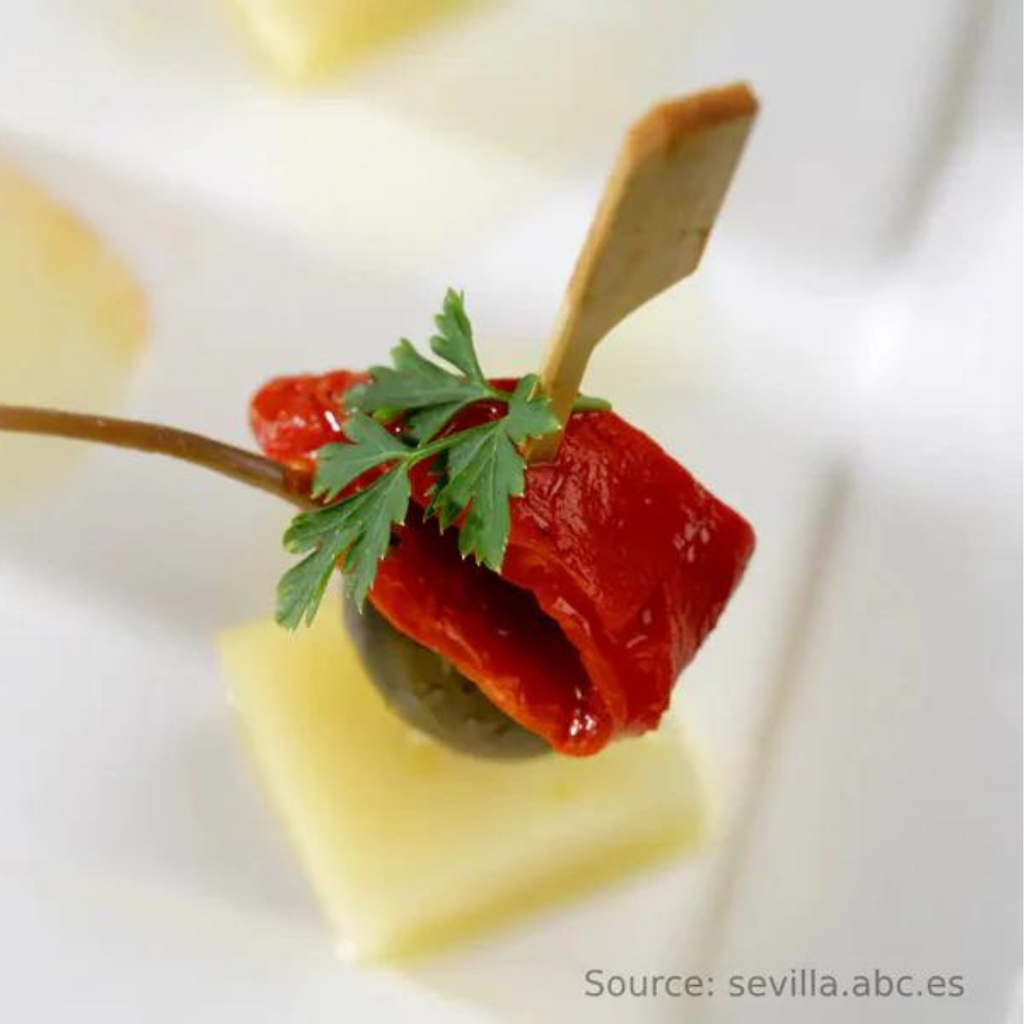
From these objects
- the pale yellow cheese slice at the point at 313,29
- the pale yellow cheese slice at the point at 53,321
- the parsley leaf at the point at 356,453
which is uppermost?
the pale yellow cheese slice at the point at 313,29

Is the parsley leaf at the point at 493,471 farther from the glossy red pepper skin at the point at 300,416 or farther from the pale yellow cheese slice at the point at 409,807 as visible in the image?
the pale yellow cheese slice at the point at 409,807

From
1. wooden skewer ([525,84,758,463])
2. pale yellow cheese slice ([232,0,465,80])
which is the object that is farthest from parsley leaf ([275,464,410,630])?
pale yellow cheese slice ([232,0,465,80])

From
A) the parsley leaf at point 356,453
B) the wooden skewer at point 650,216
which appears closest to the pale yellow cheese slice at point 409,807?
the parsley leaf at point 356,453

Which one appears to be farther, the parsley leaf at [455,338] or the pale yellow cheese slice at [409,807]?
the pale yellow cheese slice at [409,807]

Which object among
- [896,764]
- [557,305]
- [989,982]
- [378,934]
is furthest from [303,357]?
[989,982]

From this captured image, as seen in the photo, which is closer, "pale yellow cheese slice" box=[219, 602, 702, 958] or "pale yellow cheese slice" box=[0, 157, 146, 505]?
"pale yellow cheese slice" box=[219, 602, 702, 958]

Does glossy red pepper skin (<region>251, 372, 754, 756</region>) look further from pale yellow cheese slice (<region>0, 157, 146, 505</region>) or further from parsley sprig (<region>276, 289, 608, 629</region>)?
pale yellow cheese slice (<region>0, 157, 146, 505</region>)

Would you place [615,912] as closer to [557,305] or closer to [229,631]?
[229,631]
